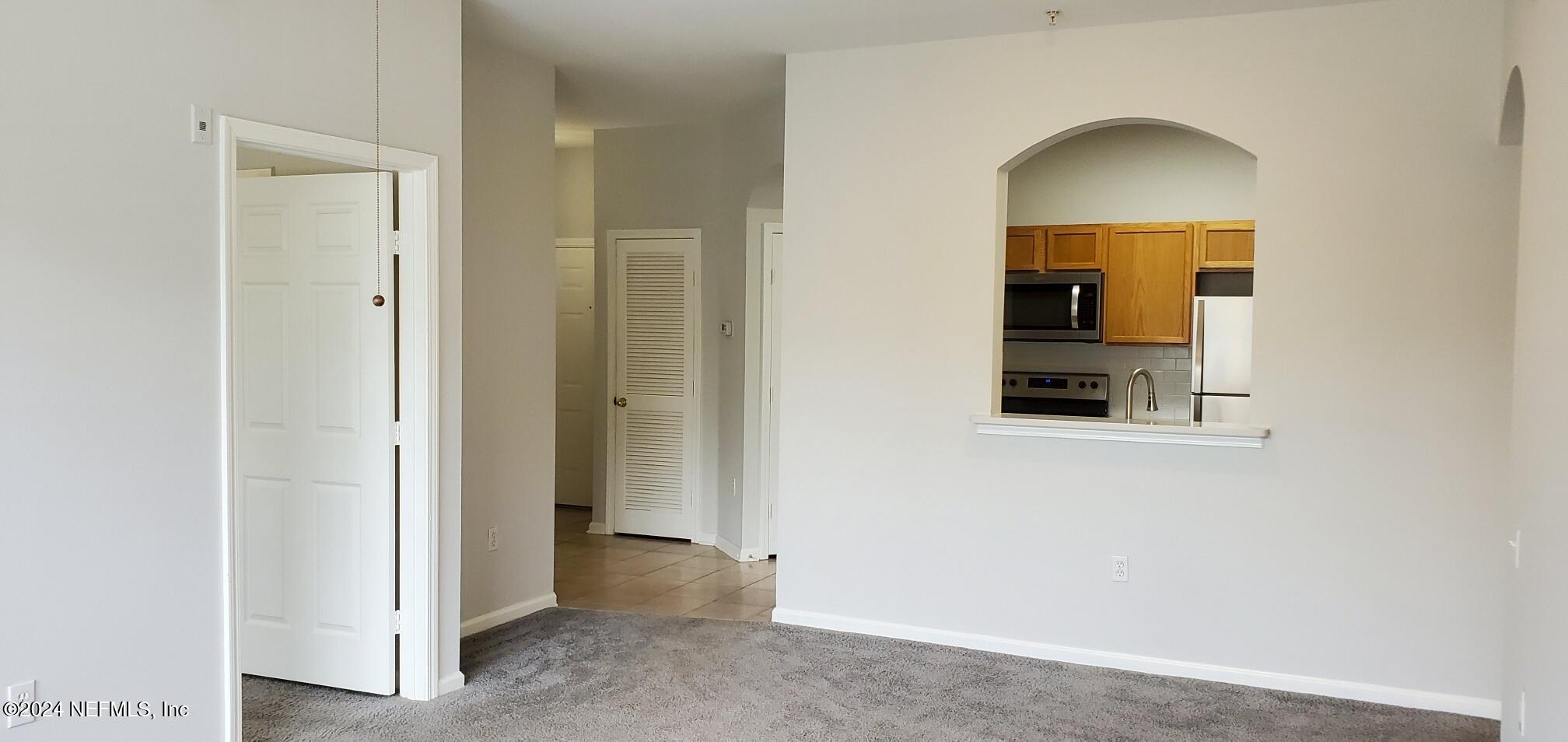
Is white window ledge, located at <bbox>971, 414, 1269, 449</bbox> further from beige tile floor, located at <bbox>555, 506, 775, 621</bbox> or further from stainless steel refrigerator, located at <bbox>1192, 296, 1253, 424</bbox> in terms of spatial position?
stainless steel refrigerator, located at <bbox>1192, 296, 1253, 424</bbox>

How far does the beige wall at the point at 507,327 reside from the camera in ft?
14.9

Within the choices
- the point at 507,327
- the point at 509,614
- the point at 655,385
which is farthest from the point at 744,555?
the point at 507,327

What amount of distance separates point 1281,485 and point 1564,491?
169 centimetres

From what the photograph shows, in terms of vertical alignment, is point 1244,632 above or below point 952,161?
below

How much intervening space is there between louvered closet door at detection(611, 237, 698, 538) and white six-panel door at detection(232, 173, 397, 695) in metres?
2.96

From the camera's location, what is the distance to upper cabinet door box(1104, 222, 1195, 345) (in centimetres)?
598

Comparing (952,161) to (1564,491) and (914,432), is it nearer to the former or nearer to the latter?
(914,432)

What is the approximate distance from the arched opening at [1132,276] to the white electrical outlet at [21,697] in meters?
4.78

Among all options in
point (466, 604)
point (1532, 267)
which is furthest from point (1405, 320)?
point (466, 604)

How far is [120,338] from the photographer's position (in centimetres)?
269

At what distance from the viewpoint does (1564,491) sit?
2.27m

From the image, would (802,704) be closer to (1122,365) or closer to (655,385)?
(655,385)

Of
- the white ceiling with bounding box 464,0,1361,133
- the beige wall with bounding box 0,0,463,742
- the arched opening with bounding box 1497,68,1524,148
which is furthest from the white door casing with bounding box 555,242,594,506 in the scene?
the arched opening with bounding box 1497,68,1524,148

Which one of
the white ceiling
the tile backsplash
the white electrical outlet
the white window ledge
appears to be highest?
the white ceiling
